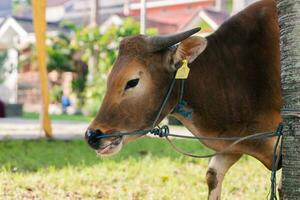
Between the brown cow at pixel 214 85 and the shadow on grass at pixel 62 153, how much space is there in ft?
12.0

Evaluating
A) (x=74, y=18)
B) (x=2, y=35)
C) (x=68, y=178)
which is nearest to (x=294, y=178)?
(x=68, y=178)

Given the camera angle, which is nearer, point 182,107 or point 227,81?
point 182,107

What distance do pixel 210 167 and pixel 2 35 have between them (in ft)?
129

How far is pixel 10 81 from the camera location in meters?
40.5

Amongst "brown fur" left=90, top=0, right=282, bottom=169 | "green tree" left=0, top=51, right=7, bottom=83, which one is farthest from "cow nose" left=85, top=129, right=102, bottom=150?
"green tree" left=0, top=51, right=7, bottom=83

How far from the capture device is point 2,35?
139 ft

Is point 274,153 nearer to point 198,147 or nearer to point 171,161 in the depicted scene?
point 171,161

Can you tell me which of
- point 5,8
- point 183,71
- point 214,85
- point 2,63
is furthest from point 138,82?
point 5,8

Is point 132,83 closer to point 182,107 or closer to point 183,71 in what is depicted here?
point 183,71

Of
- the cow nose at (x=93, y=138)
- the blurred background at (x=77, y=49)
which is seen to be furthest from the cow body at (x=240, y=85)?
the blurred background at (x=77, y=49)

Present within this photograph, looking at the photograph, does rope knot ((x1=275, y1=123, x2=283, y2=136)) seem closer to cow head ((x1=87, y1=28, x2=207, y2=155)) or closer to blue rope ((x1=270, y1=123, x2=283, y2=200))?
blue rope ((x1=270, y1=123, x2=283, y2=200))

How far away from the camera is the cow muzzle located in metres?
3.62

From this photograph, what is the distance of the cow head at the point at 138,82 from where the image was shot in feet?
12.1

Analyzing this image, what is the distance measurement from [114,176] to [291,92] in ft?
12.8
